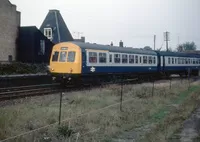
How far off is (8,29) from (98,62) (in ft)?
49.7

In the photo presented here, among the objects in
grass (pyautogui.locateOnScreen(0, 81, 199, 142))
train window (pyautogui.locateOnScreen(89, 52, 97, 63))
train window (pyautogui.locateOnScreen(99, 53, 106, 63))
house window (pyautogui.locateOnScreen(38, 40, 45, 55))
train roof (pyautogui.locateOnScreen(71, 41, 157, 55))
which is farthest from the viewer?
house window (pyautogui.locateOnScreen(38, 40, 45, 55))

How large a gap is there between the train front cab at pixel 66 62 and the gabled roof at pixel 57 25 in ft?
75.1

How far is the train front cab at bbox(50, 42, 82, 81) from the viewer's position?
1928cm

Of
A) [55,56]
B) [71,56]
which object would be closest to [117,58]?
[71,56]

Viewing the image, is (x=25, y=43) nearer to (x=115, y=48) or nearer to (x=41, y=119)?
(x=115, y=48)

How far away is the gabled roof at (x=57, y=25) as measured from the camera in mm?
43844

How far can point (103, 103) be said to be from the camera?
13609 millimetres

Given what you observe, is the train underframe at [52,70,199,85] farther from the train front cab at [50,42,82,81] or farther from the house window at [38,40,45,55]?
the house window at [38,40,45,55]

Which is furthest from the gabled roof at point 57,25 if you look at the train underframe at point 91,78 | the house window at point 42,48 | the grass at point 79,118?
the grass at point 79,118

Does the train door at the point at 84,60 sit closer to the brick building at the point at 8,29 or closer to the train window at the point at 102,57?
the train window at the point at 102,57

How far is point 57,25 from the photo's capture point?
44.1 metres

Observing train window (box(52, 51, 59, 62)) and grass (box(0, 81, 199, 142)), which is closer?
grass (box(0, 81, 199, 142))

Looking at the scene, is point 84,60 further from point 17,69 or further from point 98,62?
point 17,69

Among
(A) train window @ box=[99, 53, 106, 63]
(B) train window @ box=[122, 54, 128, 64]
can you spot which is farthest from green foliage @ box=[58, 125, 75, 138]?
(B) train window @ box=[122, 54, 128, 64]
